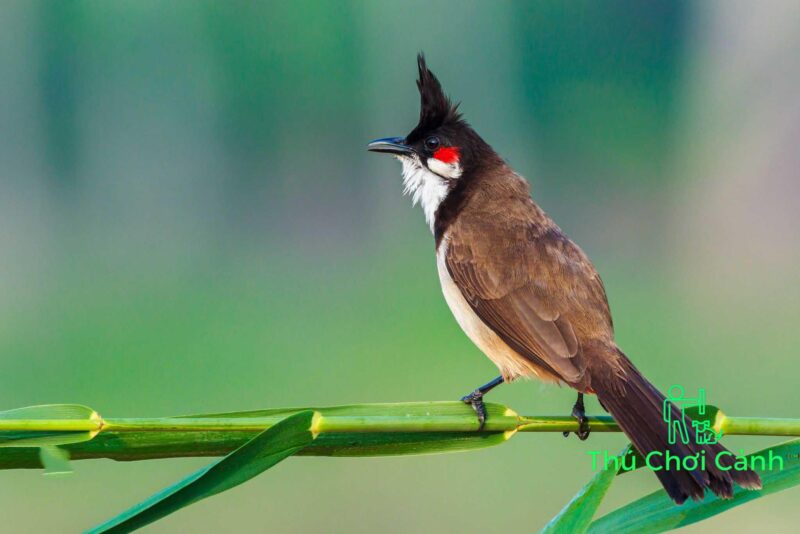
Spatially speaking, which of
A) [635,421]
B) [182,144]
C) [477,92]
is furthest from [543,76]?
[635,421]

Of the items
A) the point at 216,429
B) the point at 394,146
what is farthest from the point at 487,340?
the point at 216,429

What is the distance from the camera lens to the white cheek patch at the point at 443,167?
2750 millimetres

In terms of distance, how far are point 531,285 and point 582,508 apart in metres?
1.09

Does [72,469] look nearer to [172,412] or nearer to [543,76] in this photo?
[172,412]

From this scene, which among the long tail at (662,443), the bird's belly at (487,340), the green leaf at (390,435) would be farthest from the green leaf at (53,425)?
the bird's belly at (487,340)

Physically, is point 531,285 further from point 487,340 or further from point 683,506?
point 683,506

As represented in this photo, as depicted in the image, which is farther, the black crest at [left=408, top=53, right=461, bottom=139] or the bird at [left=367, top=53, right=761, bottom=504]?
the black crest at [left=408, top=53, right=461, bottom=139]

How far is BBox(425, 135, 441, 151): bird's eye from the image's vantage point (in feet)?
9.04

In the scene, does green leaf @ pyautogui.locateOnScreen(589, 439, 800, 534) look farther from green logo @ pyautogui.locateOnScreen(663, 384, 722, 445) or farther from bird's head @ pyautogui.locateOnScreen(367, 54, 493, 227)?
bird's head @ pyautogui.locateOnScreen(367, 54, 493, 227)

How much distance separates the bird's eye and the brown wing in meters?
0.27

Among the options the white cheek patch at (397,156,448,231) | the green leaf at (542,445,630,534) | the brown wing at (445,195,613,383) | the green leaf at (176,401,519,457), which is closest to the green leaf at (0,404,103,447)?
the green leaf at (176,401,519,457)

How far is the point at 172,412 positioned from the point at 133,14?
26.9 feet

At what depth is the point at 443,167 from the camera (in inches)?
108

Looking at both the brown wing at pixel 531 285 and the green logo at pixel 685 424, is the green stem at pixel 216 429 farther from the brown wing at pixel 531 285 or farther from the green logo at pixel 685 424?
the brown wing at pixel 531 285
